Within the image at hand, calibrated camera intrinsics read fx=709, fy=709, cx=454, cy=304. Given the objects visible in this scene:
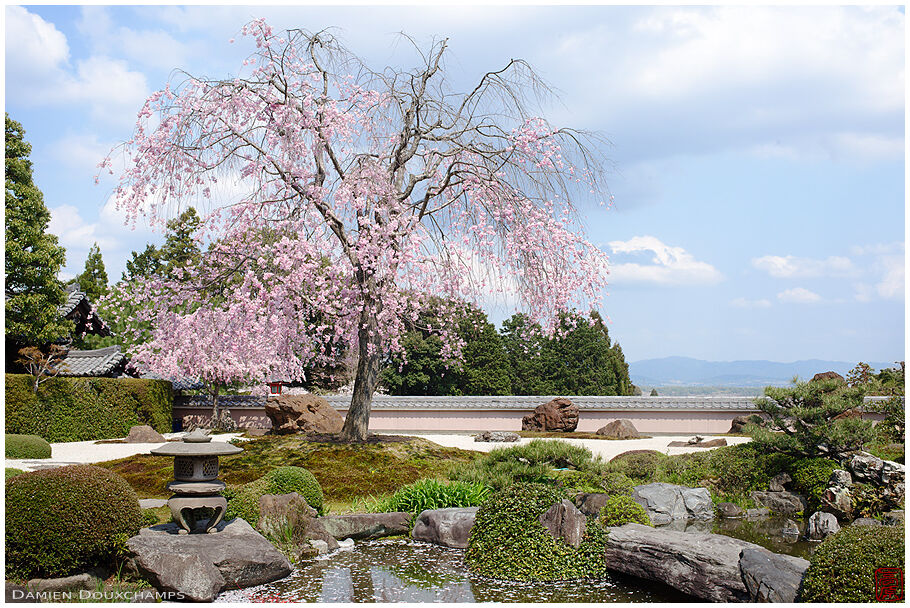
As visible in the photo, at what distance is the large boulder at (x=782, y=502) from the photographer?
10727 millimetres

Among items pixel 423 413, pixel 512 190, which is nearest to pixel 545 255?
pixel 512 190

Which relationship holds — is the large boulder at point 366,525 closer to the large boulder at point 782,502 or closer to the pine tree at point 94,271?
the large boulder at point 782,502

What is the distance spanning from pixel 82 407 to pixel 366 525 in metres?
17.0

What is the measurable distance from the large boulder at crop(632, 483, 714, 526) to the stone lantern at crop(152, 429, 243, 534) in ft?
18.3

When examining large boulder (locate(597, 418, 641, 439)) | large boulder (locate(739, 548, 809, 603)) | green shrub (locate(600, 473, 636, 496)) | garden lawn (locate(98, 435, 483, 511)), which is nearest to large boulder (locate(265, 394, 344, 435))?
garden lawn (locate(98, 435, 483, 511))

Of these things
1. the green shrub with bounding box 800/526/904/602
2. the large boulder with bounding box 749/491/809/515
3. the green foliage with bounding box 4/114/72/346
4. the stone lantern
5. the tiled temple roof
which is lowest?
the large boulder with bounding box 749/491/809/515

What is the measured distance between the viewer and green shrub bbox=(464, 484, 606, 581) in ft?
23.0

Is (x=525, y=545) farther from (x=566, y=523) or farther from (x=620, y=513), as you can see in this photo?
(x=620, y=513)

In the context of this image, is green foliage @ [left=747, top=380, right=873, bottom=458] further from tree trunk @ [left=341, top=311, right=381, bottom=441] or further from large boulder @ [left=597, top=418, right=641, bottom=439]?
large boulder @ [left=597, top=418, right=641, bottom=439]

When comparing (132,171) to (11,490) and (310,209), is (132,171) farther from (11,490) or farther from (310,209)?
(11,490)

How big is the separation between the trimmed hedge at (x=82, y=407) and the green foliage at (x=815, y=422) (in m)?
19.4

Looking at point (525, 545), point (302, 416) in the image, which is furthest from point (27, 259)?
point (525, 545)

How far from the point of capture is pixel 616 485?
927cm

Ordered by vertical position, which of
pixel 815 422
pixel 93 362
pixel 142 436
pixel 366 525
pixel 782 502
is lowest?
pixel 782 502
